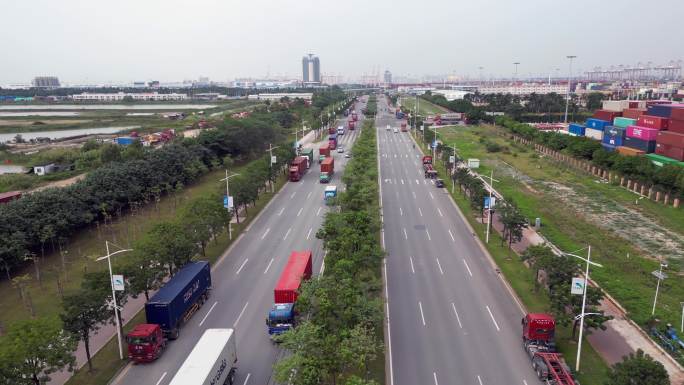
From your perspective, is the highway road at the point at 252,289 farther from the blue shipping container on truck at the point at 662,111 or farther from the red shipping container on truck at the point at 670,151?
the blue shipping container on truck at the point at 662,111

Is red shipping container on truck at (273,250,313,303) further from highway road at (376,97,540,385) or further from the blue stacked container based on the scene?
the blue stacked container

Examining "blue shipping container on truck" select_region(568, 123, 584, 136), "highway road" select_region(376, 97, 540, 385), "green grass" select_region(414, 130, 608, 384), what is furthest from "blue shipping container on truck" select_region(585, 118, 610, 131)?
"green grass" select_region(414, 130, 608, 384)

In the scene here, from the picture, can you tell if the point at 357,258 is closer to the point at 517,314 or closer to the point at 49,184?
the point at 517,314

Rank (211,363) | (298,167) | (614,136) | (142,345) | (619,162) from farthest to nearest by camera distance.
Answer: (614,136) < (298,167) < (619,162) < (142,345) < (211,363)

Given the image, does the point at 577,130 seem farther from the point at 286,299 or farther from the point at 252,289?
the point at 286,299

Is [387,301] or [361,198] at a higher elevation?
[361,198]

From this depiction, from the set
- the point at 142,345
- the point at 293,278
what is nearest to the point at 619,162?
the point at 293,278

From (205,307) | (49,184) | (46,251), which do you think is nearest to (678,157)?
(205,307)
